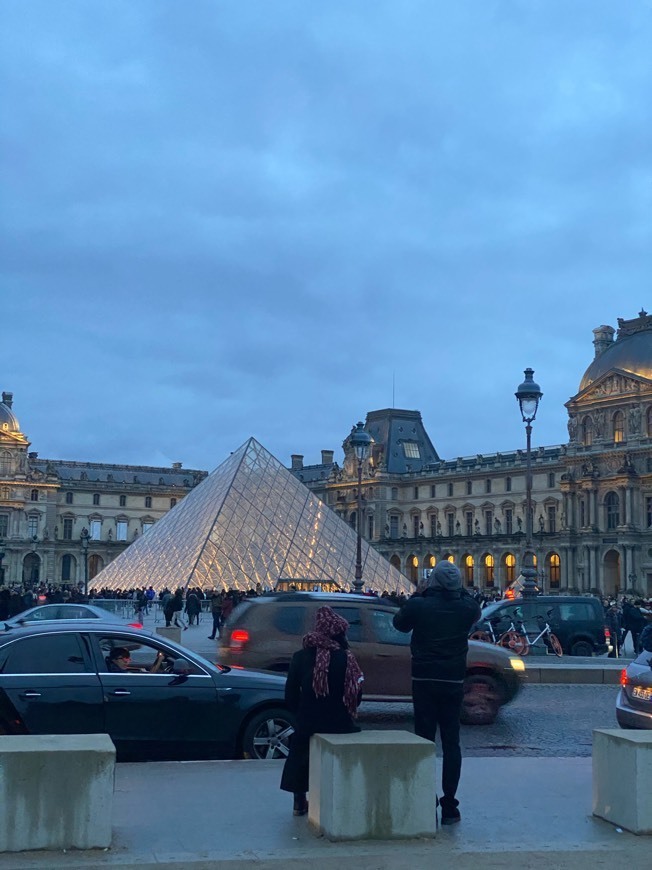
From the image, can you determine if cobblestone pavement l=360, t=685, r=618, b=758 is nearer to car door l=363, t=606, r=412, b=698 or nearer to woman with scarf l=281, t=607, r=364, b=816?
car door l=363, t=606, r=412, b=698

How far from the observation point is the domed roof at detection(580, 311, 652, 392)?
66.2 m

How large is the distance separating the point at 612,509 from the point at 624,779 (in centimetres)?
6218

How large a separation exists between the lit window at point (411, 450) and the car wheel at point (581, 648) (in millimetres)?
71506

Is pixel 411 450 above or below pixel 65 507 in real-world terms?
above

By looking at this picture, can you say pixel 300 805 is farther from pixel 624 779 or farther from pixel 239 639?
pixel 239 639

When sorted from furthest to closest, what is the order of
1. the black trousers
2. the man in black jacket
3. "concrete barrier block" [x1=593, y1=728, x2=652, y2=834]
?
the man in black jacket
the black trousers
"concrete barrier block" [x1=593, y1=728, x2=652, y2=834]

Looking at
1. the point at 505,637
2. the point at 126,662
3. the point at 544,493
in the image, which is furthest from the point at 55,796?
the point at 544,493

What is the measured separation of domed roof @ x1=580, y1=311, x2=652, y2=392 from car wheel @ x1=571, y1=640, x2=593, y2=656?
46290mm

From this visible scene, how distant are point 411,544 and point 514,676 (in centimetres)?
7376

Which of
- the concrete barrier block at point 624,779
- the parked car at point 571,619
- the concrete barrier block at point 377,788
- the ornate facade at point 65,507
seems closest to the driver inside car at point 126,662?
the concrete barrier block at point 377,788

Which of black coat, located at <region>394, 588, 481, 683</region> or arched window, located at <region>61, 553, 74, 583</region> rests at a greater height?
arched window, located at <region>61, 553, 74, 583</region>

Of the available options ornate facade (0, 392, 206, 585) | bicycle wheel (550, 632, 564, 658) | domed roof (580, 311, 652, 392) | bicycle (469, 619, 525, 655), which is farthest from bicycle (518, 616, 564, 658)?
ornate facade (0, 392, 206, 585)

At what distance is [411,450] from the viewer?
308 feet

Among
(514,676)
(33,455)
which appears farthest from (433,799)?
(33,455)
